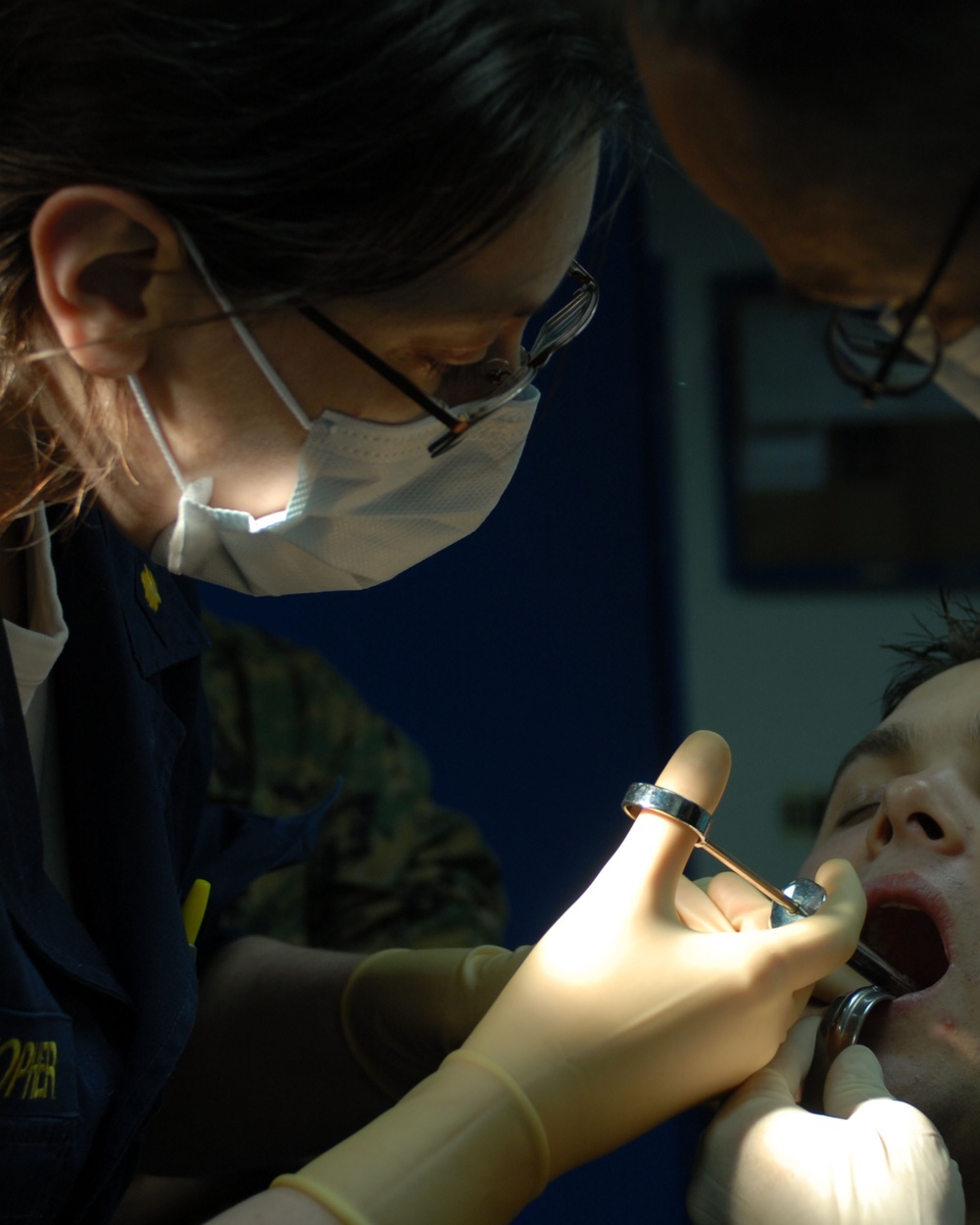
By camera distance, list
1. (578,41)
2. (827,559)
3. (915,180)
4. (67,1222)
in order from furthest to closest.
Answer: (67,1222) < (827,559) < (578,41) < (915,180)

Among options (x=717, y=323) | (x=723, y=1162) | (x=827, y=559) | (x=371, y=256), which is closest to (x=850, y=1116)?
(x=723, y=1162)

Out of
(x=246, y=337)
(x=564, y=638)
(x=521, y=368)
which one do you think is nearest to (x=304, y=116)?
(x=246, y=337)

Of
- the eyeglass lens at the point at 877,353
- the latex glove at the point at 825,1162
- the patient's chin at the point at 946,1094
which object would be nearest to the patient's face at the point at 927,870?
the patient's chin at the point at 946,1094

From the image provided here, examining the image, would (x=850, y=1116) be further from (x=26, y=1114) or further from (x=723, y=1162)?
(x=26, y=1114)

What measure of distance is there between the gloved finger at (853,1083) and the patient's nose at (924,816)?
8.3 inches

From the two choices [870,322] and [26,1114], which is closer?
[870,322]

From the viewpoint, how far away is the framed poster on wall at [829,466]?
70 centimetres

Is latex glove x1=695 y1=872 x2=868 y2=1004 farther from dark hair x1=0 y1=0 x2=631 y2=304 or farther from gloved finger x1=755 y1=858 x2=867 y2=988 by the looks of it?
dark hair x1=0 y1=0 x2=631 y2=304

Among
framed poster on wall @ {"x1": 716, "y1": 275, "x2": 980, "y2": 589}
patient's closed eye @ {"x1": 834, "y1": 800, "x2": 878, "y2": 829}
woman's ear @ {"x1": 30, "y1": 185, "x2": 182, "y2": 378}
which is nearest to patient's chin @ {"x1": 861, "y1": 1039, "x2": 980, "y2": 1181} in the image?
patient's closed eye @ {"x1": 834, "y1": 800, "x2": 878, "y2": 829}

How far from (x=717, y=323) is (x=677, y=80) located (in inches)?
8.8

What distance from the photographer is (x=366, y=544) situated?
996 mm

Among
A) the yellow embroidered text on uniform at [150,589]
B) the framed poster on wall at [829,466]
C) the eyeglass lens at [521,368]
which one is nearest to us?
the framed poster on wall at [829,466]

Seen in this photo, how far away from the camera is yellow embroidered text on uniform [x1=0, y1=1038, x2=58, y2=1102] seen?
Result: 838 millimetres

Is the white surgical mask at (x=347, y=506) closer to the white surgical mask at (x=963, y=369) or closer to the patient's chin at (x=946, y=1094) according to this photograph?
the white surgical mask at (x=963, y=369)
